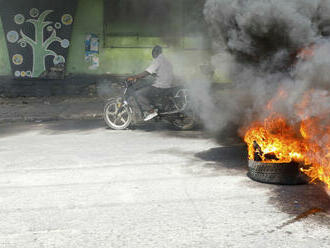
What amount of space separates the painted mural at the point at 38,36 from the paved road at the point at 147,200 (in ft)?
24.6

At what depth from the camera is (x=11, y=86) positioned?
15.0 metres

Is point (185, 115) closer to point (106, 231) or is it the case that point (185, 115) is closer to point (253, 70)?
point (253, 70)

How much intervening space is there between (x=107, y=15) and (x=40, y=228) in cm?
1177

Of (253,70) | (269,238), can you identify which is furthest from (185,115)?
(269,238)

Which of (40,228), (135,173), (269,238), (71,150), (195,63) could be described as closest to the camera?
(269,238)

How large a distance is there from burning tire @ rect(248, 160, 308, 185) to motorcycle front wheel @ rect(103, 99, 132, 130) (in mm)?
4648

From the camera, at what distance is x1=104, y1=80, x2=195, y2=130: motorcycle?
9.84m

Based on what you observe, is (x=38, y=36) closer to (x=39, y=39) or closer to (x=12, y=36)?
(x=39, y=39)

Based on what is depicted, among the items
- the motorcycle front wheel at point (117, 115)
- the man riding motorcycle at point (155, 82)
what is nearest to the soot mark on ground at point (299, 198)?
the man riding motorcycle at point (155, 82)

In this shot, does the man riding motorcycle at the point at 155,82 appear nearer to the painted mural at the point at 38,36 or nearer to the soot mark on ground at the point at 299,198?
the soot mark on ground at the point at 299,198

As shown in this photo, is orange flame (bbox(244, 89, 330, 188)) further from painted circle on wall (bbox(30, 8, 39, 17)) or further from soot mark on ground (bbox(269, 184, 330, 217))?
painted circle on wall (bbox(30, 8, 39, 17))

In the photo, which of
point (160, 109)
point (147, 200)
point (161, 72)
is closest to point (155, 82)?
point (161, 72)

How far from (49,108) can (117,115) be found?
3704 millimetres

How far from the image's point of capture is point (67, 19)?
15086mm
